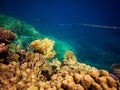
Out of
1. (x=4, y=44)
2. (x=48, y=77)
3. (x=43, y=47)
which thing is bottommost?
(x=48, y=77)

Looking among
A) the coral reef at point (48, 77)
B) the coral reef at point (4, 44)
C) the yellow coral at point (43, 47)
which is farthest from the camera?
the yellow coral at point (43, 47)

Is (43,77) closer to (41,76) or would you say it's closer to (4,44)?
(41,76)

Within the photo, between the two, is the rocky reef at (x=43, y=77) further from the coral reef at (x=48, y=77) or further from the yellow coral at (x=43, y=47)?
the yellow coral at (x=43, y=47)

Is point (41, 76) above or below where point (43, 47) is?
below

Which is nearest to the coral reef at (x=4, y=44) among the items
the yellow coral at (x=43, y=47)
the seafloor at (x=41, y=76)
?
the seafloor at (x=41, y=76)

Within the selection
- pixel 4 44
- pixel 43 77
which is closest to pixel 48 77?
pixel 43 77

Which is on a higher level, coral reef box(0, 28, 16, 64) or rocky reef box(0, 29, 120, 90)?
coral reef box(0, 28, 16, 64)

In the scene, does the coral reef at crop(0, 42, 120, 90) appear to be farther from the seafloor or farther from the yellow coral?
the yellow coral

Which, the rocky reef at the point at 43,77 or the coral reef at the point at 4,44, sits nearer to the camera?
the rocky reef at the point at 43,77

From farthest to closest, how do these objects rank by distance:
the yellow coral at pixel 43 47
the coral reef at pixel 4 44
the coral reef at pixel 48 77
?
the yellow coral at pixel 43 47 → the coral reef at pixel 4 44 → the coral reef at pixel 48 77

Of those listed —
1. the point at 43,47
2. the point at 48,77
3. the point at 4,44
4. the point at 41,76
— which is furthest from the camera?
the point at 43,47

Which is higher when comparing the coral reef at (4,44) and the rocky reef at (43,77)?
the coral reef at (4,44)

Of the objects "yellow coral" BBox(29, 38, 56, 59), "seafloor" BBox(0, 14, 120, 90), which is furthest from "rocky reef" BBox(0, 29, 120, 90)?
"yellow coral" BBox(29, 38, 56, 59)

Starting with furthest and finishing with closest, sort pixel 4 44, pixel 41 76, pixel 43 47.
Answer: pixel 43 47, pixel 4 44, pixel 41 76
